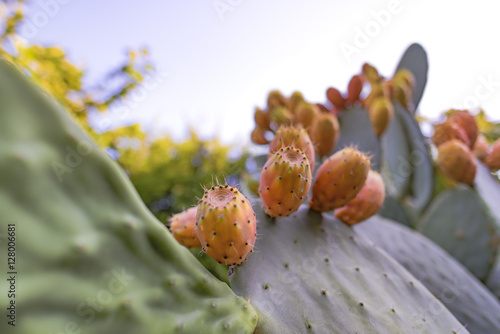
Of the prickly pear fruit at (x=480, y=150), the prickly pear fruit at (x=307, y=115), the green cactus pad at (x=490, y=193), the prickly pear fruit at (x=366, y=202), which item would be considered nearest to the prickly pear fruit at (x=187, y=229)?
the prickly pear fruit at (x=366, y=202)

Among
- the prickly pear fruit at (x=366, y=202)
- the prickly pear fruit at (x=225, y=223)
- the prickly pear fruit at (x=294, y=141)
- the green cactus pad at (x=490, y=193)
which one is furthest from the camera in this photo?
the green cactus pad at (x=490, y=193)

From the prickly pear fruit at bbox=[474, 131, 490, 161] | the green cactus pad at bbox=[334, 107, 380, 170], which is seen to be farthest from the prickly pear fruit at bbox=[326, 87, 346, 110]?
the prickly pear fruit at bbox=[474, 131, 490, 161]

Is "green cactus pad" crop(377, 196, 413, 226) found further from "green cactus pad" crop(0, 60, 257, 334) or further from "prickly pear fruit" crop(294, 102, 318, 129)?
"green cactus pad" crop(0, 60, 257, 334)

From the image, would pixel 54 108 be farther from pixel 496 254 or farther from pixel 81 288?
pixel 496 254

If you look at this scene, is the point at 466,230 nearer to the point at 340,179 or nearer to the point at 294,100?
the point at 294,100

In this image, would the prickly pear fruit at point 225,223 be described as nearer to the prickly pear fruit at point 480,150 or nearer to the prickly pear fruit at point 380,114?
the prickly pear fruit at point 380,114
